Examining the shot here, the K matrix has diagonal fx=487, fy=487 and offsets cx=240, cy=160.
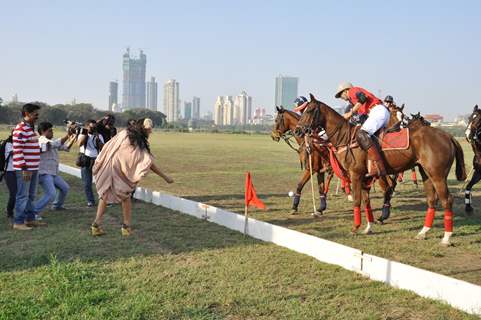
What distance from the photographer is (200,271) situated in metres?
6.09

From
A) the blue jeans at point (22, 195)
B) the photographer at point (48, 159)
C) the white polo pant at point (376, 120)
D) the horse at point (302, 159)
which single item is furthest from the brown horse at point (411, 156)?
the blue jeans at point (22, 195)

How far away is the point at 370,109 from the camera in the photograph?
29.2ft

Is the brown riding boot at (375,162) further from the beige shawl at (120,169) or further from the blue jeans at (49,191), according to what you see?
the blue jeans at (49,191)

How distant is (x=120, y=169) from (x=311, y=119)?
350 cm

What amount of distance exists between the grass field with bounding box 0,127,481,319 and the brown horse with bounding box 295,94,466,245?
582 mm

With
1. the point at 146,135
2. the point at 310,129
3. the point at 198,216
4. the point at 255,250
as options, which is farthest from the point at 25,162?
the point at 310,129

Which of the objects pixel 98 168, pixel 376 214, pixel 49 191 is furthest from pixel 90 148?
pixel 376 214

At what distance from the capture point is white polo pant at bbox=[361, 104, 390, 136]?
848 cm

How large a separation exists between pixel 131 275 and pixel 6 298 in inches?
55.2

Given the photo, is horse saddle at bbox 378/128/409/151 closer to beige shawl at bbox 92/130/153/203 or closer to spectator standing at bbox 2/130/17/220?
beige shawl at bbox 92/130/153/203

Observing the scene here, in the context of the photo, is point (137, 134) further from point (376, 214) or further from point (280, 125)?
point (376, 214)

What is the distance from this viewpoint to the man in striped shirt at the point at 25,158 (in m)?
8.09

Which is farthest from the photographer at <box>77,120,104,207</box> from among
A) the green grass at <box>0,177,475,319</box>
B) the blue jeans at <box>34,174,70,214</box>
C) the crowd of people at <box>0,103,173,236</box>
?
the green grass at <box>0,177,475,319</box>

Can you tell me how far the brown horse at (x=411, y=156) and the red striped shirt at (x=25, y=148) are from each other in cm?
463
